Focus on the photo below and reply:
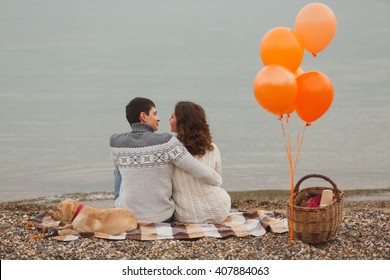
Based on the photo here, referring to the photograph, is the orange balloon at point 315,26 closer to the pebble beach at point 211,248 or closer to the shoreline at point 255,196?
the pebble beach at point 211,248

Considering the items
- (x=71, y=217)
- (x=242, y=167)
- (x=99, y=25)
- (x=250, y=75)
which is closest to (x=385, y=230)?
(x=71, y=217)

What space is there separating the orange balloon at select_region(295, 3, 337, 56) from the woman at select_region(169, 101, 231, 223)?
1.32 meters

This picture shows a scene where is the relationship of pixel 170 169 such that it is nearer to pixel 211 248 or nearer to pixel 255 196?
pixel 211 248

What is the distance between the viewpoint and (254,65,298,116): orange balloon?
17.3 feet

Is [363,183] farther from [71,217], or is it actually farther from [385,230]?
[71,217]

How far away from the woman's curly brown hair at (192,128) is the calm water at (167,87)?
14.3ft

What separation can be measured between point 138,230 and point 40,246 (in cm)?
89

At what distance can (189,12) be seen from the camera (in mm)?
37469

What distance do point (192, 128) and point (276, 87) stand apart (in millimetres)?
1304

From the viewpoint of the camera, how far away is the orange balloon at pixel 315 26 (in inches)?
217

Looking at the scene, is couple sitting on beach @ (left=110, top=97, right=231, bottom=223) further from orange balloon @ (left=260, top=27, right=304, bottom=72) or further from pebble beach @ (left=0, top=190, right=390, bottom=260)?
orange balloon @ (left=260, top=27, right=304, bottom=72)

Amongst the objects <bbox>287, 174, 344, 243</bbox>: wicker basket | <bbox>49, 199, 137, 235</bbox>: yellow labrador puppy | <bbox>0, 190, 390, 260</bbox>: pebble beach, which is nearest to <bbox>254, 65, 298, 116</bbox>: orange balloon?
<bbox>287, 174, 344, 243</bbox>: wicker basket

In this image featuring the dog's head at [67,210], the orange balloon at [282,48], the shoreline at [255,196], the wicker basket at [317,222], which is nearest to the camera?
the orange balloon at [282,48]

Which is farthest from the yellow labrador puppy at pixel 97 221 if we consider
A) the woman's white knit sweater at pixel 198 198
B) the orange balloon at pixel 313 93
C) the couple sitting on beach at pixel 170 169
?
the orange balloon at pixel 313 93
